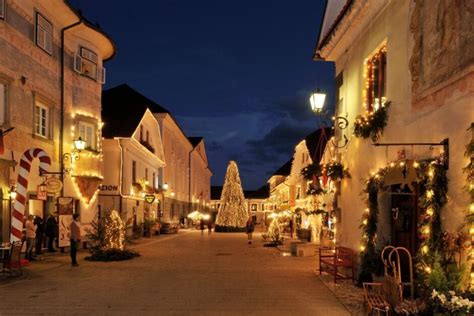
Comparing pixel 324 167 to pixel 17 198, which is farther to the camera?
pixel 324 167

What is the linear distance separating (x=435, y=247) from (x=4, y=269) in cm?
1154

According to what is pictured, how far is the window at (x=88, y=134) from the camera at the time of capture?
25.8m

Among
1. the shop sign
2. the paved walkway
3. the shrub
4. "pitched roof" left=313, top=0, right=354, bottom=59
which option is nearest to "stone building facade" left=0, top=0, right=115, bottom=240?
the shop sign

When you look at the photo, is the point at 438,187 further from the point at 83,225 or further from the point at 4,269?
the point at 83,225

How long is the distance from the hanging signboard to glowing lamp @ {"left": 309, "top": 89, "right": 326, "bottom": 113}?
11.6 meters

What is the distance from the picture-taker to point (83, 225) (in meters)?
Result: 26.1

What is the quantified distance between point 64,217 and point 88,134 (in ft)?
17.0

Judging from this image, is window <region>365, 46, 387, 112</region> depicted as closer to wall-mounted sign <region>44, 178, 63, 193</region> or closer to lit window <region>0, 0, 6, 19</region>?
wall-mounted sign <region>44, 178, 63, 193</region>

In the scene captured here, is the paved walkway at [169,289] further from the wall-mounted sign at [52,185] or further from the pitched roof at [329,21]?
the pitched roof at [329,21]

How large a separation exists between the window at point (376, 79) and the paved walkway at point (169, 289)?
4.58 meters

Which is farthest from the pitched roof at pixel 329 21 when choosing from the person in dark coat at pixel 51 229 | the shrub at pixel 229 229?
the shrub at pixel 229 229

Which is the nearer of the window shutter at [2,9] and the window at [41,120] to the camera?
the window shutter at [2,9]

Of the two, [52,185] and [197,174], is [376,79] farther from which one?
[197,174]

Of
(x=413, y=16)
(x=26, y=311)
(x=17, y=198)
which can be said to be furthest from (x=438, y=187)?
(x=17, y=198)
